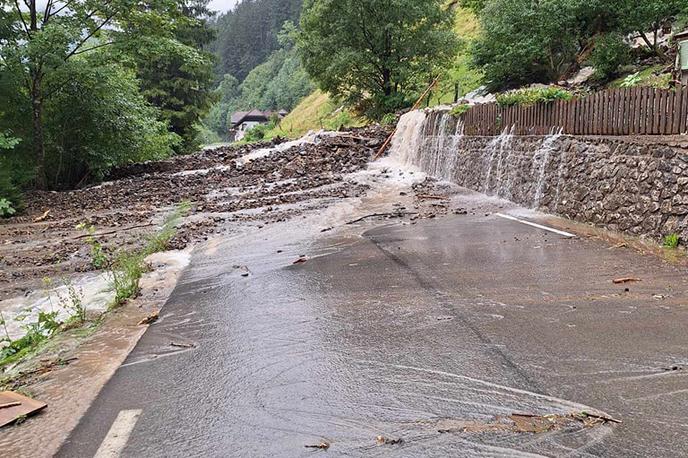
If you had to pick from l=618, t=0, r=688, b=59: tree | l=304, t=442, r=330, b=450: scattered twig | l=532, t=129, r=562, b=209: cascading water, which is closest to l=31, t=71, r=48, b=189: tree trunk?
l=532, t=129, r=562, b=209: cascading water

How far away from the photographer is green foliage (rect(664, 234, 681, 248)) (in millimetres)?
6711

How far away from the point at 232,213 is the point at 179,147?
73.9 ft

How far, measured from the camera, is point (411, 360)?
4.07 meters

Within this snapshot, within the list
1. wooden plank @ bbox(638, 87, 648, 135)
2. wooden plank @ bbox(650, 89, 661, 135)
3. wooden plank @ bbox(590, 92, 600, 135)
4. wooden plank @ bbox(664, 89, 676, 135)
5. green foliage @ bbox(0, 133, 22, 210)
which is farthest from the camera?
green foliage @ bbox(0, 133, 22, 210)

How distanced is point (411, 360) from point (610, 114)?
6654 millimetres

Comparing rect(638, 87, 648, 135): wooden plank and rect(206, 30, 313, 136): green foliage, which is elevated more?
rect(206, 30, 313, 136): green foliage

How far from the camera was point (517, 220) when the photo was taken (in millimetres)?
9781

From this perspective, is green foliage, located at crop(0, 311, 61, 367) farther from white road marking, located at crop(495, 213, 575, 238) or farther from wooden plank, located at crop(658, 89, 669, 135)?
wooden plank, located at crop(658, 89, 669, 135)

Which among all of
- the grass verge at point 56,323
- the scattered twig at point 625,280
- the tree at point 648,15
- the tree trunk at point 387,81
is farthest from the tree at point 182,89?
the scattered twig at point 625,280

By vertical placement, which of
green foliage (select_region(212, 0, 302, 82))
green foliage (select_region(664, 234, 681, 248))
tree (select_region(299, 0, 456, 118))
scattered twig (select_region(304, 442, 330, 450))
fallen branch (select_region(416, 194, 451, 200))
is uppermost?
green foliage (select_region(212, 0, 302, 82))

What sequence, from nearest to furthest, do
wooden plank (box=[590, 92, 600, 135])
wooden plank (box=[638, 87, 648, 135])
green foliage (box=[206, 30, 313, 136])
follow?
wooden plank (box=[638, 87, 648, 135]), wooden plank (box=[590, 92, 600, 135]), green foliage (box=[206, 30, 313, 136])

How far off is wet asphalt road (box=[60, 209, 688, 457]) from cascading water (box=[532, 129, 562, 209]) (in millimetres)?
3465

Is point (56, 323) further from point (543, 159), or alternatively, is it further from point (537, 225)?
point (543, 159)

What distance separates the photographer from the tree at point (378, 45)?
1117 inches
